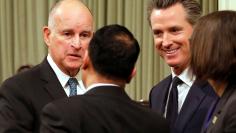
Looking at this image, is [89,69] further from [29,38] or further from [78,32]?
[29,38]

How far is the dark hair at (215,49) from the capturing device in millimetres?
1857

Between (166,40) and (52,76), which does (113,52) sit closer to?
(52,76)

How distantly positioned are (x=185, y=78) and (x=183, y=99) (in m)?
0.10

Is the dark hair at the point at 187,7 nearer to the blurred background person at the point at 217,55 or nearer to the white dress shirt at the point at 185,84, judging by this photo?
the white dress shirt at the point at 185,84

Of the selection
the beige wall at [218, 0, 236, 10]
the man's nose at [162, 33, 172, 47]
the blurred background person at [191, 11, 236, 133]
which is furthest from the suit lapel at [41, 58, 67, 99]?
the beige wall at [218, 0, 236, 10]

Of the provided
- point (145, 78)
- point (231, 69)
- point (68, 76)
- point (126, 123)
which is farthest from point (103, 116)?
point (145, 78)

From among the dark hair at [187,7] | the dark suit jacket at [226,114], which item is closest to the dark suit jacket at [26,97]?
the dark hair at [187,7]

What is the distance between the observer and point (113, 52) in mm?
1811

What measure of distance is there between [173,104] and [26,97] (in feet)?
2.19

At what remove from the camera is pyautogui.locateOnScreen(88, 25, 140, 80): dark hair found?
181cm

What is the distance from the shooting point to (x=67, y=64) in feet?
8.04

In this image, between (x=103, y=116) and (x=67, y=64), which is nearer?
(x=103, y=116)

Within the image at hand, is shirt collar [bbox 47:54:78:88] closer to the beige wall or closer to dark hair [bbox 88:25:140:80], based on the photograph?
dark hair [bbox 88:25:140:80]

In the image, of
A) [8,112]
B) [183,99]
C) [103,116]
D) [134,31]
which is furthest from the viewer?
[134,31]
